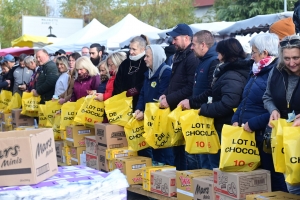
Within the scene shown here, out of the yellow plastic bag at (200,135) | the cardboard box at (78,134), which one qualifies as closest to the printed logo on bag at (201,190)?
the yellow plastic bag at (200,135)

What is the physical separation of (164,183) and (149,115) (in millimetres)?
853

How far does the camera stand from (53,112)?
10016 mm

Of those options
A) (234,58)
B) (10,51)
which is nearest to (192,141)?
(234,58)

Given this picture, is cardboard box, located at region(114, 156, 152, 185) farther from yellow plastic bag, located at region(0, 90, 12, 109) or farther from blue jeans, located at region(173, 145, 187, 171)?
yellow plastic bag, located at region(0, 90, 12, 109)

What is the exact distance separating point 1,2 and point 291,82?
5383cm

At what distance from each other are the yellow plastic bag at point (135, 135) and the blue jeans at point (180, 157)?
0.45 metres

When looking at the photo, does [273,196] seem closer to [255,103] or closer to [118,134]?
[255,103]

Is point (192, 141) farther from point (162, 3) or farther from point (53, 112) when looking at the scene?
point (162, 3)

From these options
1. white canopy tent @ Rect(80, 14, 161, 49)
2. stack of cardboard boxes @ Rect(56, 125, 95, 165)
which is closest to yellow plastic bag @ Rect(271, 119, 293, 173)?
stack of cardboard boxes @ Rect(56, 125, 95, 165)

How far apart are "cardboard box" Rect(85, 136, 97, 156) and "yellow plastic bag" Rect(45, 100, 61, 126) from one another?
1390 mm

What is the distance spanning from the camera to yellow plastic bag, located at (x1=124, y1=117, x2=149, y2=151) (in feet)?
24.3

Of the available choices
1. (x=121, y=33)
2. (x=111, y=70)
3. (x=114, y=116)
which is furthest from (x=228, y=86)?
(x=121, y=33)

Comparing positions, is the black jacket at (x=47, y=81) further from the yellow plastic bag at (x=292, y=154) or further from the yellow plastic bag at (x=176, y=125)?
the yellow plastic bag at (x=292, y=154)

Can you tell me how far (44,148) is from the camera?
3.91m
